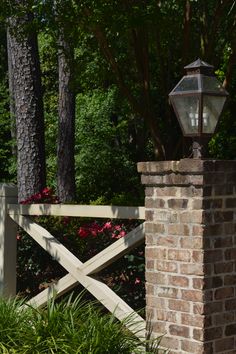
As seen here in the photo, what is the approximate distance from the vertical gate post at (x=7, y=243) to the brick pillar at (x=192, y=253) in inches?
78.5

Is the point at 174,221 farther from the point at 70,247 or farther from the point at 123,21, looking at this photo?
the point at 123,21

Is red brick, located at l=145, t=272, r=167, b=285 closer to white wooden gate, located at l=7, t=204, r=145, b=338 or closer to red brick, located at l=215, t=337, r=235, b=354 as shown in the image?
white wooden gate, located at l=7, t=204, r=145, b=338

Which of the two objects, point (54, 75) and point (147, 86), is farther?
point (54, 75)

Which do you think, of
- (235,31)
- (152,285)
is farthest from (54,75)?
(152,285)

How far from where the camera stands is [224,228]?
5480mm

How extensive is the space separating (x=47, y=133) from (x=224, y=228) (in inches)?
718

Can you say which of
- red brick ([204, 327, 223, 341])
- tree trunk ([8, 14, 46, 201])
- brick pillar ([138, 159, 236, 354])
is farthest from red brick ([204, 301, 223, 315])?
tree trunk ([8, 14, 46, 201])

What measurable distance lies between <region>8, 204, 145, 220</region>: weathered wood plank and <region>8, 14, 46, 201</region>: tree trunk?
530 centimetres

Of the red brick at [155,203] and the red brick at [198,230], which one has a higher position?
the red brick at [155,203]

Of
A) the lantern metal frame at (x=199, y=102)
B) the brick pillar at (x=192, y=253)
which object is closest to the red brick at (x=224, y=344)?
the brick pillar at (x=192, y=253)

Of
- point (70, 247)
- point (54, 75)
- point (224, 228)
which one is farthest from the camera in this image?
point (54, 75)

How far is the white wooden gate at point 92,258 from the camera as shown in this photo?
20.0 feet

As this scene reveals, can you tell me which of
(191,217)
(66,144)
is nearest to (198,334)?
(191,217)

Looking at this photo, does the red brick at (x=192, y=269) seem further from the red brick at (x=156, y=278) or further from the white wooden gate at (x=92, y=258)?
the white wooden gate at (x=92, y=258)
